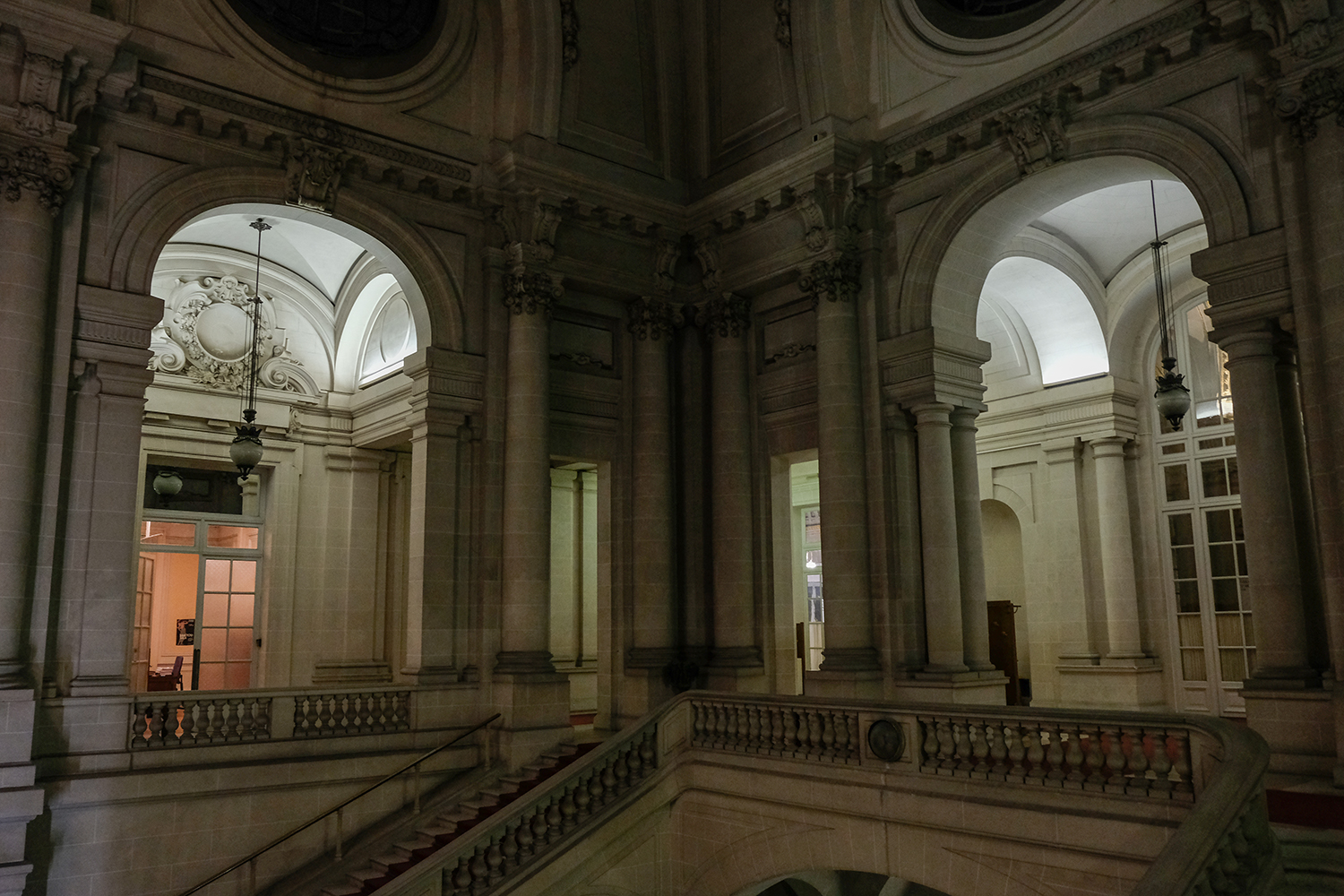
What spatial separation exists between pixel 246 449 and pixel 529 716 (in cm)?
471

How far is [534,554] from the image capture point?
13281 mm

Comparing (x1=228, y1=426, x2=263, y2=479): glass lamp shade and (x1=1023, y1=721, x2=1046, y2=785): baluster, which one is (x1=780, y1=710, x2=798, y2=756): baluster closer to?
(x1=1023, y1=721, x2=1046, y2=785): baluster

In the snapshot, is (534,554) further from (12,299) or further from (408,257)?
(12,299)

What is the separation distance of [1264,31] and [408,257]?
9513 mm

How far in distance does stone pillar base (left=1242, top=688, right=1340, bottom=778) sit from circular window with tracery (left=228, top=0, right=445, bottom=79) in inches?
468

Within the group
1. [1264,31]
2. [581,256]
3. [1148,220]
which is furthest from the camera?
[1148,220]

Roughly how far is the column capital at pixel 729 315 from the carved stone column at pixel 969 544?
340cm

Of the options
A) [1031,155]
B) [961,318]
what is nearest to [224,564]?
[961,318]

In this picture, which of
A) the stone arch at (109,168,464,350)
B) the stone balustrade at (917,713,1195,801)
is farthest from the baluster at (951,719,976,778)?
the stone arch at (109,168,464,350)

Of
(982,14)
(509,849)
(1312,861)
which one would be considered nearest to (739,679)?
(509,849)

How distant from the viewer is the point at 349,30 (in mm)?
13336

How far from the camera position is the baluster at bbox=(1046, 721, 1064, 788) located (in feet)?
27.1

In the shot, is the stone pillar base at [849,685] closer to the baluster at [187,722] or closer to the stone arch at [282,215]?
the stone arch at [282,215]

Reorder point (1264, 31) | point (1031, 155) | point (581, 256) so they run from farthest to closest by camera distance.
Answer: point (581, 256)
point (1031, 155)
point (1264, 31)
